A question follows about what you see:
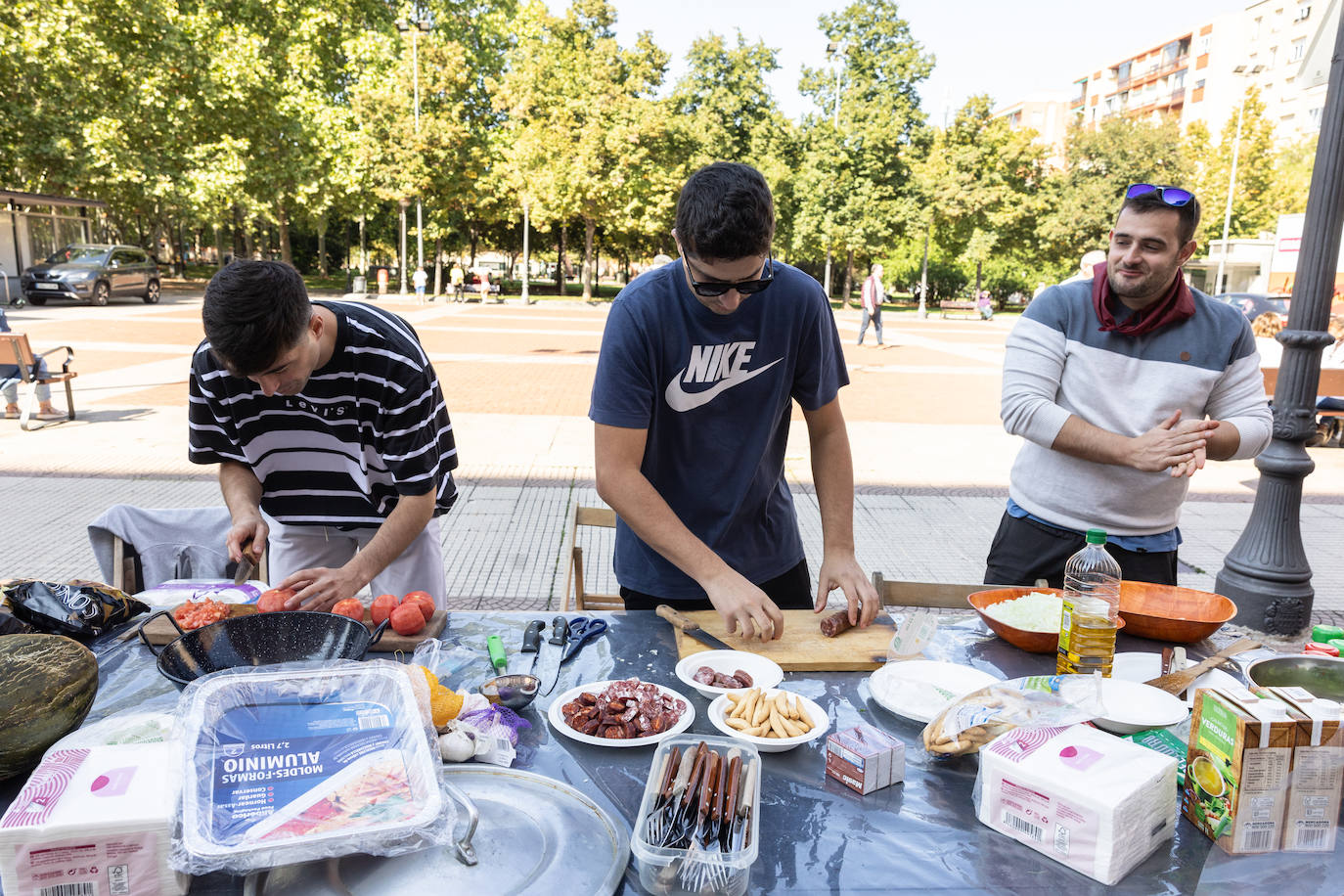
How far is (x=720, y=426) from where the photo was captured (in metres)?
2.58

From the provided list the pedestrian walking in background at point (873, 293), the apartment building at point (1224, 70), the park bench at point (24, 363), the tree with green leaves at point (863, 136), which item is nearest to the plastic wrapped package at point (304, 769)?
the park bench at point (24, 363)

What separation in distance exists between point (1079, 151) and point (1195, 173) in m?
4.73

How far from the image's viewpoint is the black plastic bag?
7.32 ft

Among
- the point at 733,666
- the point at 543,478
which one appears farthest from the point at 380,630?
the point at 543,478

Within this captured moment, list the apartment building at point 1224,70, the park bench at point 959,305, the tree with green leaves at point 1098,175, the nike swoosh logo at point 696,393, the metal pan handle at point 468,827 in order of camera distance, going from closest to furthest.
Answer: the metal pan handle at point 468,827 → the nike swoosh logo at point 696,393 → the tree with green leaves at point 1098,175 → the park bench at point 959,305 → the apartment building at point 1224,70

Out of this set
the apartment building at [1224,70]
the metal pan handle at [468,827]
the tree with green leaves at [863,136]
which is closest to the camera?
the metal pan handle at [468,827]

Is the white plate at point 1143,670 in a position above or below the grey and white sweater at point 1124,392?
below

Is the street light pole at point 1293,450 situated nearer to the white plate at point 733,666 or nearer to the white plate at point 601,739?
the white plate at point 733,666

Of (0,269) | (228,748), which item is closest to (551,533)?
(228,748)

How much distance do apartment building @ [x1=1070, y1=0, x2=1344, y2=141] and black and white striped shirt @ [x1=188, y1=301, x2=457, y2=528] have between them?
5853 cm

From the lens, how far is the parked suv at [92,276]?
23.5 m

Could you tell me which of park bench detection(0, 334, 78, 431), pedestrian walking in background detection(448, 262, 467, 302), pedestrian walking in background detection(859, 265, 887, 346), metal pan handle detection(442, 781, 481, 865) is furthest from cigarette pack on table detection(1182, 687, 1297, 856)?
pedestrian walking in background detection(448, 262, 467, 302)

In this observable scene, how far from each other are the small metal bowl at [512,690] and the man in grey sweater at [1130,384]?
1.75 metres

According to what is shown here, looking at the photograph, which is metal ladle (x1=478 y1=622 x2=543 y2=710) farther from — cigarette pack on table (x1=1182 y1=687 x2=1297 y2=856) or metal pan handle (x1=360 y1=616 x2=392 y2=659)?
cigarette pack on table (x1=1182 y1=687 x2=1297 y2=856)
